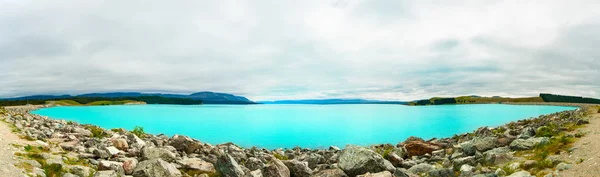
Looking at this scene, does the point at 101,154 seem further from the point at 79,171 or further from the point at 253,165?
the point at 253,165

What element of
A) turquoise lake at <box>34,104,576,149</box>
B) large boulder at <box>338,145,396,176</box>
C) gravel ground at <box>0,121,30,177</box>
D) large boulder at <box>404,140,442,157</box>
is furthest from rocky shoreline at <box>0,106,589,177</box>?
turquoise lake at <box>34,104,576,149</box>

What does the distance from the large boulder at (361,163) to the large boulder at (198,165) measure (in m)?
6.31

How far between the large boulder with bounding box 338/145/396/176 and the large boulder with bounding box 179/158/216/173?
6308 mm

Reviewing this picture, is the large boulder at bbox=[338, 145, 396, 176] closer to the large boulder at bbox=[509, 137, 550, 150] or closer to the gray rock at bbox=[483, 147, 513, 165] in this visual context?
the gray rock at bbox=[483, 147, 513, 165]

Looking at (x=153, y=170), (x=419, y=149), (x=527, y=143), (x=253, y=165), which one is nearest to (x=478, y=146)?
(x=527, y=143)

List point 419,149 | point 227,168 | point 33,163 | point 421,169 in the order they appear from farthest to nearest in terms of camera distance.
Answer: point 419,149, point 421,169, point 33,163, point 227,168

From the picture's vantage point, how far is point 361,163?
51.9 feet

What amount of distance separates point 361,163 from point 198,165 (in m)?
7.87

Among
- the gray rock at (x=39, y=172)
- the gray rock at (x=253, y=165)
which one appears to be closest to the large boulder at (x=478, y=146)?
the gray rock at (x=253, y=165)

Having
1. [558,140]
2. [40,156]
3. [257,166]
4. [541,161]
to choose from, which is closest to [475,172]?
[541,161]

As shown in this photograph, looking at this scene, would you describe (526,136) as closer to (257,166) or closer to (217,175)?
(257,166)

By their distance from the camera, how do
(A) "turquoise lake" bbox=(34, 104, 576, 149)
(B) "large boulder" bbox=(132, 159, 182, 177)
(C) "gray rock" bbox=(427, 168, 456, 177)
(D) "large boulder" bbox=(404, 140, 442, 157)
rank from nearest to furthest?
1. (B) "large boulder" bbox=(132, 159, 182, 177)
2. (C) "gray rock" bbox=(427, 168, 456, 177)
3. (D) "large boulder" bbox=(404, 140, 442, 157)
4. (A) "turquoise lake" bbox=(34, 104, 576, 149)

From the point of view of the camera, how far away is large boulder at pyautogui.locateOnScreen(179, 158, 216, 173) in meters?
16.2

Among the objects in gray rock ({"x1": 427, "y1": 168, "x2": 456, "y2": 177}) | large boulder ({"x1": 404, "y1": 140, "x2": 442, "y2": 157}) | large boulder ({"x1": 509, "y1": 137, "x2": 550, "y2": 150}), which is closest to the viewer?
gray rock ({"x1": 427, "y1": 168, "x2": 456, "y2": 177})
